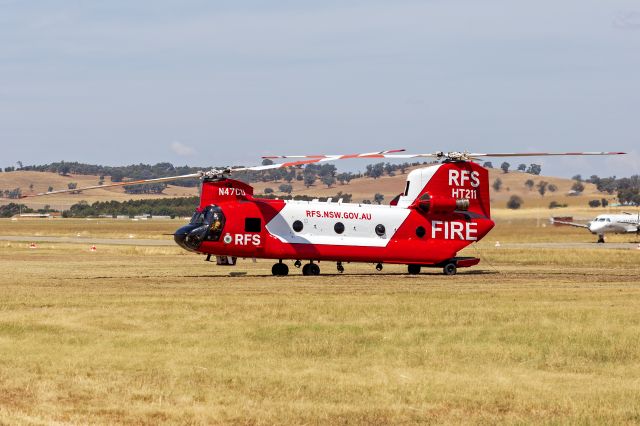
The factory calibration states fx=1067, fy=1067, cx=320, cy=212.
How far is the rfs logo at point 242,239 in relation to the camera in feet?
132

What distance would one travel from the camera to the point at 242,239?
40.3m

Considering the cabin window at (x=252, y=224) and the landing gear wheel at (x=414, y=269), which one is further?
the landing gear wheel at (x=414, y=269)

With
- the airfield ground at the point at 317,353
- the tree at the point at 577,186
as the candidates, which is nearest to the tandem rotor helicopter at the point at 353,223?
the airfield ground at the point at 317,353

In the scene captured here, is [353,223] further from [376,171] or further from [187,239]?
[376,171]

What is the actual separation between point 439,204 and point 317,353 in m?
23.8

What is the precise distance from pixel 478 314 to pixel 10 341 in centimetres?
1056

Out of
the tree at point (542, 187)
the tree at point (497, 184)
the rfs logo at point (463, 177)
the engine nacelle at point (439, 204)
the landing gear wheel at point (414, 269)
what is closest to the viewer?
the engine nacelle at point (439, 204)

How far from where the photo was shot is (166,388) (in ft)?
53.4

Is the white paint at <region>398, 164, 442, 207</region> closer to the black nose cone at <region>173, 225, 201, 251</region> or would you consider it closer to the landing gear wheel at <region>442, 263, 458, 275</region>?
the landing gear wheel at <region>442, 263, 458, 275</region>

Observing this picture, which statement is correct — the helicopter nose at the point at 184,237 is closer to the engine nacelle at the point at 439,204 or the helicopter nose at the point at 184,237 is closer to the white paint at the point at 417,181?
the white paint at the point at 417,181

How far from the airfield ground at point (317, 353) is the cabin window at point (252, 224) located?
17.8 ft

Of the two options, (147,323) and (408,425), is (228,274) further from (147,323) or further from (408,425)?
(408,425)

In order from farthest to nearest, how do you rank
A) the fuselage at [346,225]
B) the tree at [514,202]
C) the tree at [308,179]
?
the tree at [308,179] < the tree at [514,202] < the fuselage at [346,225]

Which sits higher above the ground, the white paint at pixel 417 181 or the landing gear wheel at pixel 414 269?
the white paint at pixel 417 181
